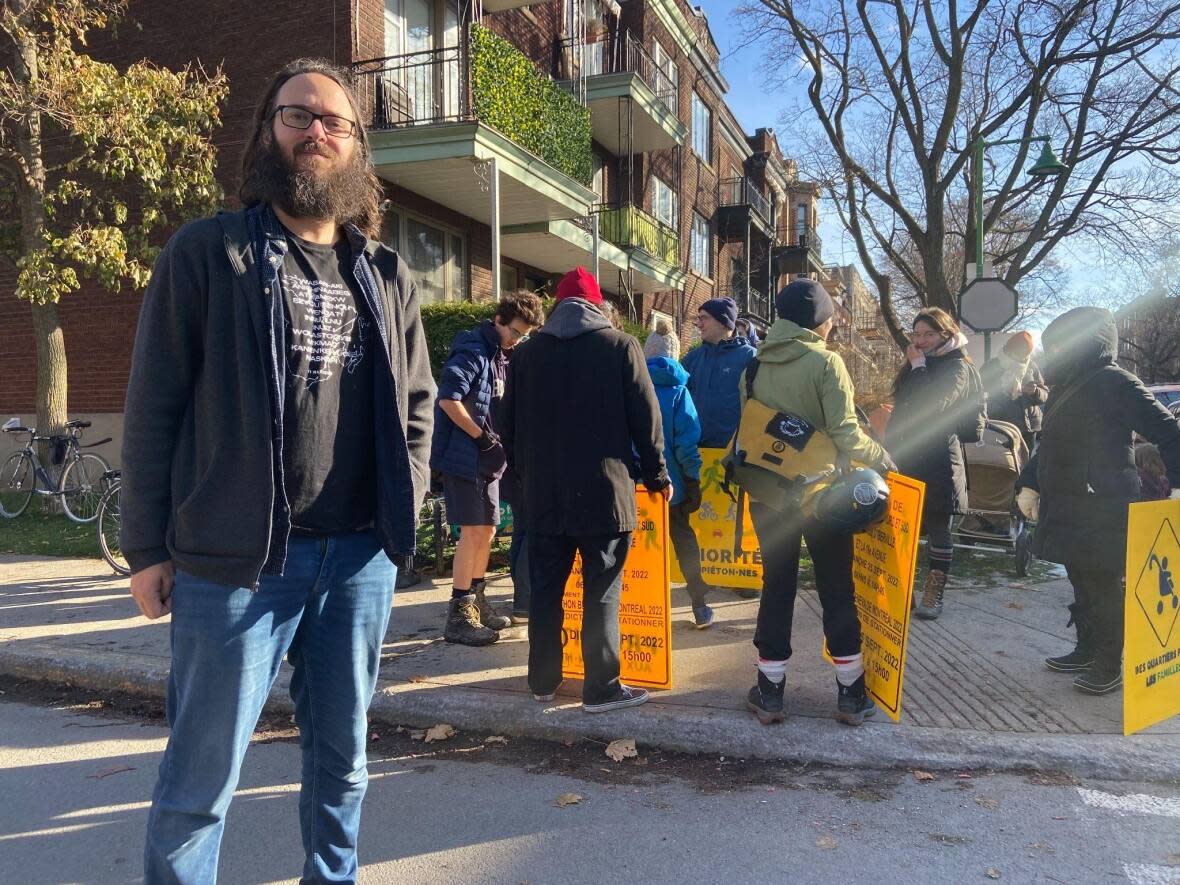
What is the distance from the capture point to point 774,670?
12.4 feet

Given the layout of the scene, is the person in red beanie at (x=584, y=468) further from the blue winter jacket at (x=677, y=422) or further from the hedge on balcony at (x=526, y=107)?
the hedge on balcony at (x=526, y=107)

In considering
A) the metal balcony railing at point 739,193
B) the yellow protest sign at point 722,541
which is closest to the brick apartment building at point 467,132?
the yellow protest sign at point 722,541

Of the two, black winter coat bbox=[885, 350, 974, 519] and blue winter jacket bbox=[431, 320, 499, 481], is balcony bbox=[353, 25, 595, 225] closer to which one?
blue winter jacket bbox=[431, 320, 499, 481]

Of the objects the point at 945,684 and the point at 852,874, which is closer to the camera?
the point at 852,874

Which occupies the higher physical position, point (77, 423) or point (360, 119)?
point (360, 119)

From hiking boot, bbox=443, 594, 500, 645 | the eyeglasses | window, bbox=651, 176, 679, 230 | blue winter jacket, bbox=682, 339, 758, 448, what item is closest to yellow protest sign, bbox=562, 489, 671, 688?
hiking boot, bbox=443, 594, 500, 645

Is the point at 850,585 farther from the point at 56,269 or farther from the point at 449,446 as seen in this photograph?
the point at 56,269

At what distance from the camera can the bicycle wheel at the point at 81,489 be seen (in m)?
9.69

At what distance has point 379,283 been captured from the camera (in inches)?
88.5

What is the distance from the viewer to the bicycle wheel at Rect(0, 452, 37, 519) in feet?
33.4

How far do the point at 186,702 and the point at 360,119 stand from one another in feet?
5.08

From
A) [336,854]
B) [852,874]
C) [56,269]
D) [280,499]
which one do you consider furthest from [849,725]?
[56,269]

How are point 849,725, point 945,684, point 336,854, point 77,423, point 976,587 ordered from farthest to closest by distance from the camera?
point 77,423 → point 976,587 → point 945,684 → point 849,725 → point 336,854

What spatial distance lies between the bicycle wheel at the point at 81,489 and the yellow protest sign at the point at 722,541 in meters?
7.45
